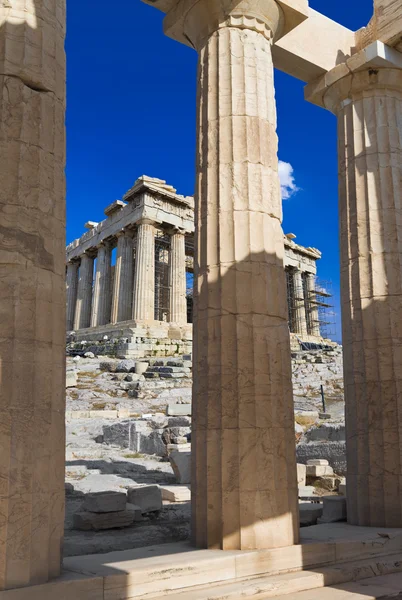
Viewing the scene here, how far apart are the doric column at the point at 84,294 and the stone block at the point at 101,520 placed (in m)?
41.6

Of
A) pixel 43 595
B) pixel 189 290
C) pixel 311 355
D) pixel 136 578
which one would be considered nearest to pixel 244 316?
pixel 136 578

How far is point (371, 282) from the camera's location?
940 cm

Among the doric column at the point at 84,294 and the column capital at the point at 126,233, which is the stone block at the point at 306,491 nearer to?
the column capital at the point at 126,233

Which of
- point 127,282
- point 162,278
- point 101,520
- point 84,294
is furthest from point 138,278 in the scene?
point 101,520

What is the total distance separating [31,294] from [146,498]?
581 cm

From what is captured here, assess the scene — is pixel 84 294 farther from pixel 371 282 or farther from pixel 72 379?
pixel 371 282

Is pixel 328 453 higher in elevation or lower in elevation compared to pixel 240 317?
lower

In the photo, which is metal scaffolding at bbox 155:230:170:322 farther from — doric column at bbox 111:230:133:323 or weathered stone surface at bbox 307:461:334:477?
weathered stone surface at bbox 307:461:334:477

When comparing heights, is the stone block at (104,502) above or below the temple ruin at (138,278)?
below

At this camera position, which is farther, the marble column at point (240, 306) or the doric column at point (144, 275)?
the doric column at point (144, 275)

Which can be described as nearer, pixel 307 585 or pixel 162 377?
pixel 307 585

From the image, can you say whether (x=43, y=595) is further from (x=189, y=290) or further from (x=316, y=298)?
(x=316, y=298)

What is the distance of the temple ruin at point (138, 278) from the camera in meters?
39.3

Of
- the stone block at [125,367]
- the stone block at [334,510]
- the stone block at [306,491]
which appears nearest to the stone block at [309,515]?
the stone block at [334,510]
